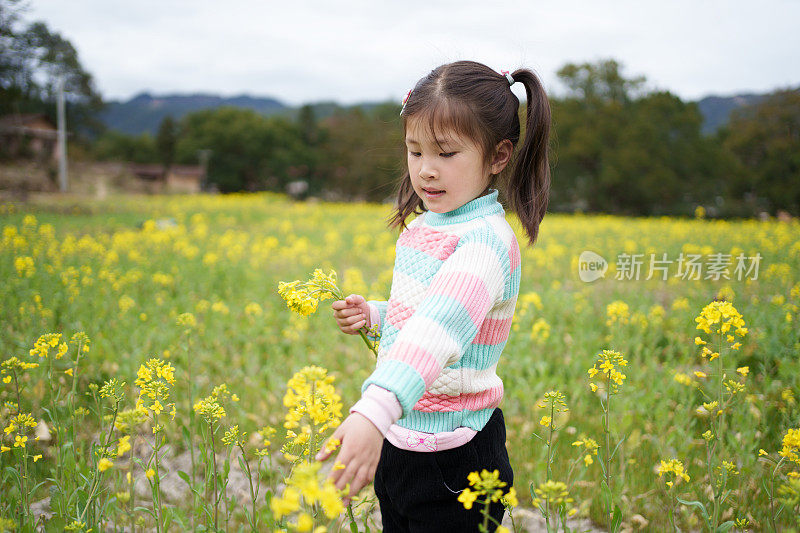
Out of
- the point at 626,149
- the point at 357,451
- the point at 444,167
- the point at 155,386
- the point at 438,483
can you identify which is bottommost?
the point at 438,483

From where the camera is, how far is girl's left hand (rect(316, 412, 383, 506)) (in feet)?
2.90

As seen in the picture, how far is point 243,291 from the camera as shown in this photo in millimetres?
5602

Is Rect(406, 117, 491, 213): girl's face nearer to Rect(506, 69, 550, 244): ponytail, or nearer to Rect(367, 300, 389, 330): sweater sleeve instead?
Rect(506, 69, 550, 244): ponytail

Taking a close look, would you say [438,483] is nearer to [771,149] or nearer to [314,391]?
[314,391]

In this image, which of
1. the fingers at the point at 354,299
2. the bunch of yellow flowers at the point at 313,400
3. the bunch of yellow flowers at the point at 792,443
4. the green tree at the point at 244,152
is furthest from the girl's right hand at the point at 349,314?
the green tree at the point at 244,152

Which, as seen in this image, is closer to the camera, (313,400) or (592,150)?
(313,400)

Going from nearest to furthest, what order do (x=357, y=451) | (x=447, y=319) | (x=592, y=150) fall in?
(x=357, y=451) < (x=447, y=319) < (x=592, y=150)

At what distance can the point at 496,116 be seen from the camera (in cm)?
139

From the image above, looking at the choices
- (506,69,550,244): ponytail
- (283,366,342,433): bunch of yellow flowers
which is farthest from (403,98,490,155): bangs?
(283,366,342,433): bunch of yellow flowers

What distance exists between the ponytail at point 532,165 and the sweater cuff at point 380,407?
30.5 inches

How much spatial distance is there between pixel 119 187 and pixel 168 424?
1093 inches

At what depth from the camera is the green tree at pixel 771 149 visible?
8836mm

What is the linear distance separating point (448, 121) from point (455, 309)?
1.73ft

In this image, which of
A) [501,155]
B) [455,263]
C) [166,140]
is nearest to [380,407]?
[455,263]
